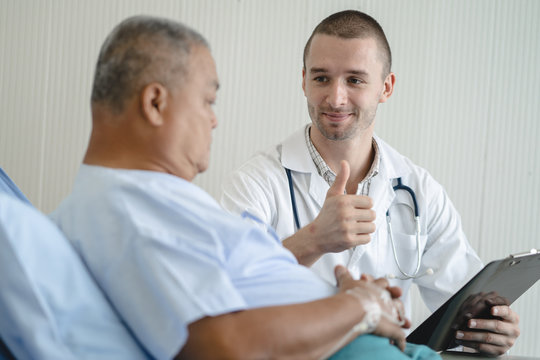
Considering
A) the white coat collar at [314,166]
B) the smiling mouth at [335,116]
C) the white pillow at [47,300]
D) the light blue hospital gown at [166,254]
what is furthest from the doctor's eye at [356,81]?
the white pillow at [47,300]

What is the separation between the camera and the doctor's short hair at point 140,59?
3.00ft

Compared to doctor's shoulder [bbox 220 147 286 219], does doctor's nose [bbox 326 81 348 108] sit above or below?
above

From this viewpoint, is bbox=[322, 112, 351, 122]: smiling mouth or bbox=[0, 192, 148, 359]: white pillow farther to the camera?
bbox=[322, 112, 351, 122]: smiling mouth

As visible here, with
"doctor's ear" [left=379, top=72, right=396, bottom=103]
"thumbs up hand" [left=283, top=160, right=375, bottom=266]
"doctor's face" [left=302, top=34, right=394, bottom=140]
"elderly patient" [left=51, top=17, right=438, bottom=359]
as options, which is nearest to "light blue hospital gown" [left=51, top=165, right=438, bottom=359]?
"elderly patient" [left=51, top=17, right=438, bottom=359]

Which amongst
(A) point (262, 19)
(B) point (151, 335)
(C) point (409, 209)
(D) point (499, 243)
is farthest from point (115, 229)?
(D) point (499, 243)

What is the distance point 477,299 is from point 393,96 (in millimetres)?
1243

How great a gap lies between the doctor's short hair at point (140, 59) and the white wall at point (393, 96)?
148 centimetres

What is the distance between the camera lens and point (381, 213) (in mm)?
1823

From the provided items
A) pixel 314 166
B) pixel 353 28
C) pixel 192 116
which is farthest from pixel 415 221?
pixel 192 116

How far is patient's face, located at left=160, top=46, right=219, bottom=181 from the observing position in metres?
0.92

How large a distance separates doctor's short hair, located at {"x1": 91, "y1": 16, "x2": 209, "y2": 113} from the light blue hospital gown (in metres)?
0.13

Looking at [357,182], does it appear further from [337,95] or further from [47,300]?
[47,300]

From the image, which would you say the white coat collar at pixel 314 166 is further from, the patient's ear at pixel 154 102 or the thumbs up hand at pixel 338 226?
the patient's ear at pixel 154 102

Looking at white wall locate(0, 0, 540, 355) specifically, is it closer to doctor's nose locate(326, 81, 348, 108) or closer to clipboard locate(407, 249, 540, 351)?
doctor's nose locate(326, 81, 348, 108)
